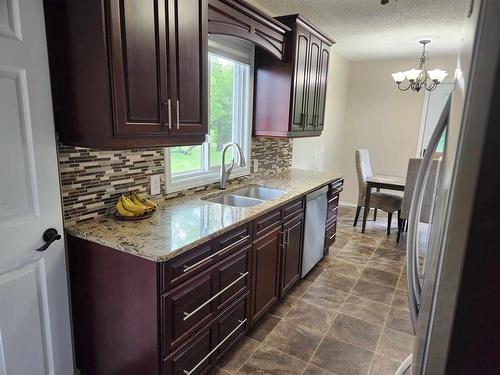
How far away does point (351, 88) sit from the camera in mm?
5395

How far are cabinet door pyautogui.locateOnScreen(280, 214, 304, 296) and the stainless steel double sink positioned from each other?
0.88ft

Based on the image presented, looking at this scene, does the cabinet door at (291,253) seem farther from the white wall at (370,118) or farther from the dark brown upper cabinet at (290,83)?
the white wall at (370,118)

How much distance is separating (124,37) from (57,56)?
35 cm

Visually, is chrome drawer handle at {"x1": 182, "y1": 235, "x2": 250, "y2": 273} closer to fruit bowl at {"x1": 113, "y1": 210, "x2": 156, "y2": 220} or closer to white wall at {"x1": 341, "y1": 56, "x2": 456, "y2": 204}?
fruit bowl at {"x1": 113, "y1": 210, "x2": 156, "y2": 220}

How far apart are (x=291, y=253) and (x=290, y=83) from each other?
1.46m

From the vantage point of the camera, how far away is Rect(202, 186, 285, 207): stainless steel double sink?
2447 mm

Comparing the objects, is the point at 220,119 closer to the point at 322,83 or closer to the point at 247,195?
the point at 247,195

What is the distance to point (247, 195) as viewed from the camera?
2.78m

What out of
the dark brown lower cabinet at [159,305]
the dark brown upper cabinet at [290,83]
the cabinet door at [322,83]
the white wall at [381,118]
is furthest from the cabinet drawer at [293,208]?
the white wall at [381,118]

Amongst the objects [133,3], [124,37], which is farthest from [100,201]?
[133,3]

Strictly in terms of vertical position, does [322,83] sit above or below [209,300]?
above

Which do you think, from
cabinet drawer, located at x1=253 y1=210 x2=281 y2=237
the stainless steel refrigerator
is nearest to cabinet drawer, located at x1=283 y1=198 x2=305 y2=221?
cabinet drawer, located at x1=253 y1=210 x2=281 y2=237

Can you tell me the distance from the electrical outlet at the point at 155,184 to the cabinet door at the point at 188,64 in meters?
0.46

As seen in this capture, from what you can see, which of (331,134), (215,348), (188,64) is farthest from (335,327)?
(331,134)
